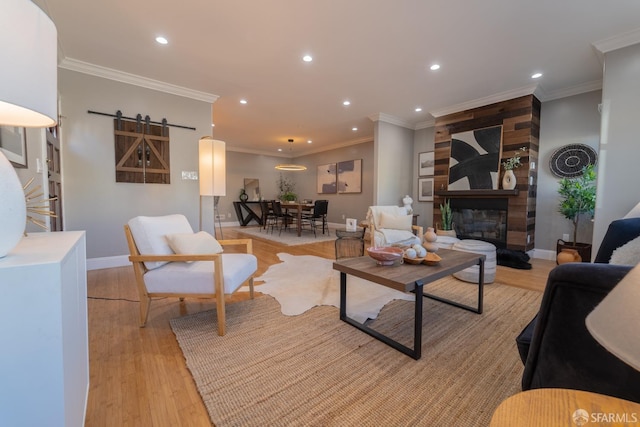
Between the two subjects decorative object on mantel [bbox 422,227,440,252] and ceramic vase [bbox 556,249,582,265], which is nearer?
decorative object on mantel [bbox 422,227,440,252]

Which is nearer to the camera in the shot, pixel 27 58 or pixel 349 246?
pixel 27 58

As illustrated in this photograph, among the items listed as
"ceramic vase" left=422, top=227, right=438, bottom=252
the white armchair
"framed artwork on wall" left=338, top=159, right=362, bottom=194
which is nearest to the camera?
"ceramic vase" left=422, top=227, right=438, bottom=252

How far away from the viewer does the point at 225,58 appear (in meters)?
3.17

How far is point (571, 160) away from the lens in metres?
3.96

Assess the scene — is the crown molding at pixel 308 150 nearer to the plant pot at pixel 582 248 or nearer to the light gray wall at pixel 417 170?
the light gray wall at pixel 417 170

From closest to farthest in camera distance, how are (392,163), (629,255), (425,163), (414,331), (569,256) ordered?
(629,255) → (414,331) → (569,256) → (392,163) → (425,163)

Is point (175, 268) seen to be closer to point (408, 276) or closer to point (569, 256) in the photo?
point (408, 276)

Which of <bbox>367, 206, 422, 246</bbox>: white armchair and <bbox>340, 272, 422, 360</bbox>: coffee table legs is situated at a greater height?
<bbox>367, 206, 422, 246</bbox>: white armchair

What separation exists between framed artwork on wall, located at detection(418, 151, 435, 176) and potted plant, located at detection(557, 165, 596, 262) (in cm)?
226

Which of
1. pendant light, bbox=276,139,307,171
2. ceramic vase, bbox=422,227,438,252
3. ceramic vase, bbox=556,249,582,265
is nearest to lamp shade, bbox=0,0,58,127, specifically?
ceramic vase, bbox=422,227,438,252

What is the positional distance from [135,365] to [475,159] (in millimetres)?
5109

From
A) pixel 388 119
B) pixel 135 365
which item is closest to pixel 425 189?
pixel 388 119

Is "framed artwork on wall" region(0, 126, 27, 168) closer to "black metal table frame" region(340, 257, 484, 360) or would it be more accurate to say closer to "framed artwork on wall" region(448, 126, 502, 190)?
"black metal table frame" region(340, 257, 484, 360)

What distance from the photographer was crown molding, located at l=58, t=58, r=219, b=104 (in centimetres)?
326
